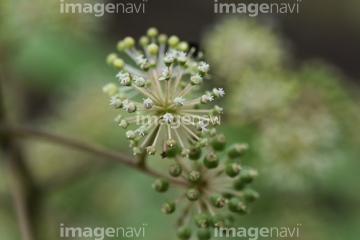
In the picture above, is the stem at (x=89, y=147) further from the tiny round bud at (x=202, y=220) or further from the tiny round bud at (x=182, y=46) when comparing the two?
the tiny round bud at (x=182, y=46)

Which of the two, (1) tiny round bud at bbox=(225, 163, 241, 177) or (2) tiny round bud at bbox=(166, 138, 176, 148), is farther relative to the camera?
(1) tiny round bud at bbox=(225, 163, 241, 177)

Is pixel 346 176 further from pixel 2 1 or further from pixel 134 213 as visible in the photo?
pixel 2 1

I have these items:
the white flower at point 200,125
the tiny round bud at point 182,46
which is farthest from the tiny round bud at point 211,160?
the tiny round bud at point 182,46

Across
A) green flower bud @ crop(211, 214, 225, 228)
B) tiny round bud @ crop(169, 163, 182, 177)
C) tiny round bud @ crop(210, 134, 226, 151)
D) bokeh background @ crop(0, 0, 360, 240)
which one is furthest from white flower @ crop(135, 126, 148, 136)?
bokeh background @ crop(0, 0, 360, 240)

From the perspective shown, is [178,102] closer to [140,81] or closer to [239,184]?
[140,81]

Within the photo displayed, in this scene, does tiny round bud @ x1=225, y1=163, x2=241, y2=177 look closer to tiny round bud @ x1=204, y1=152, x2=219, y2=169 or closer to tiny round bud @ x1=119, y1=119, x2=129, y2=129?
tiny round bud @ x1=204, y1=152, x2=219, y2=169

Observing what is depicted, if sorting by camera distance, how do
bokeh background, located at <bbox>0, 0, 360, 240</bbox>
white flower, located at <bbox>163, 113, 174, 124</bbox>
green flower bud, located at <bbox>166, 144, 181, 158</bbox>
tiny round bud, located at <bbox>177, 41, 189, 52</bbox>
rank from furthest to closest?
bokeh background, located at <bbox>0, 0, 360, 240</bbox>, tiny round bud, located at <bbox>177, 41, 189, 52</bbox>, green flower bud, located at <bbox>166, 144, 181, 158</bbox>, white flower, located at <bbox>163, 113, 174, 124</bbox>
